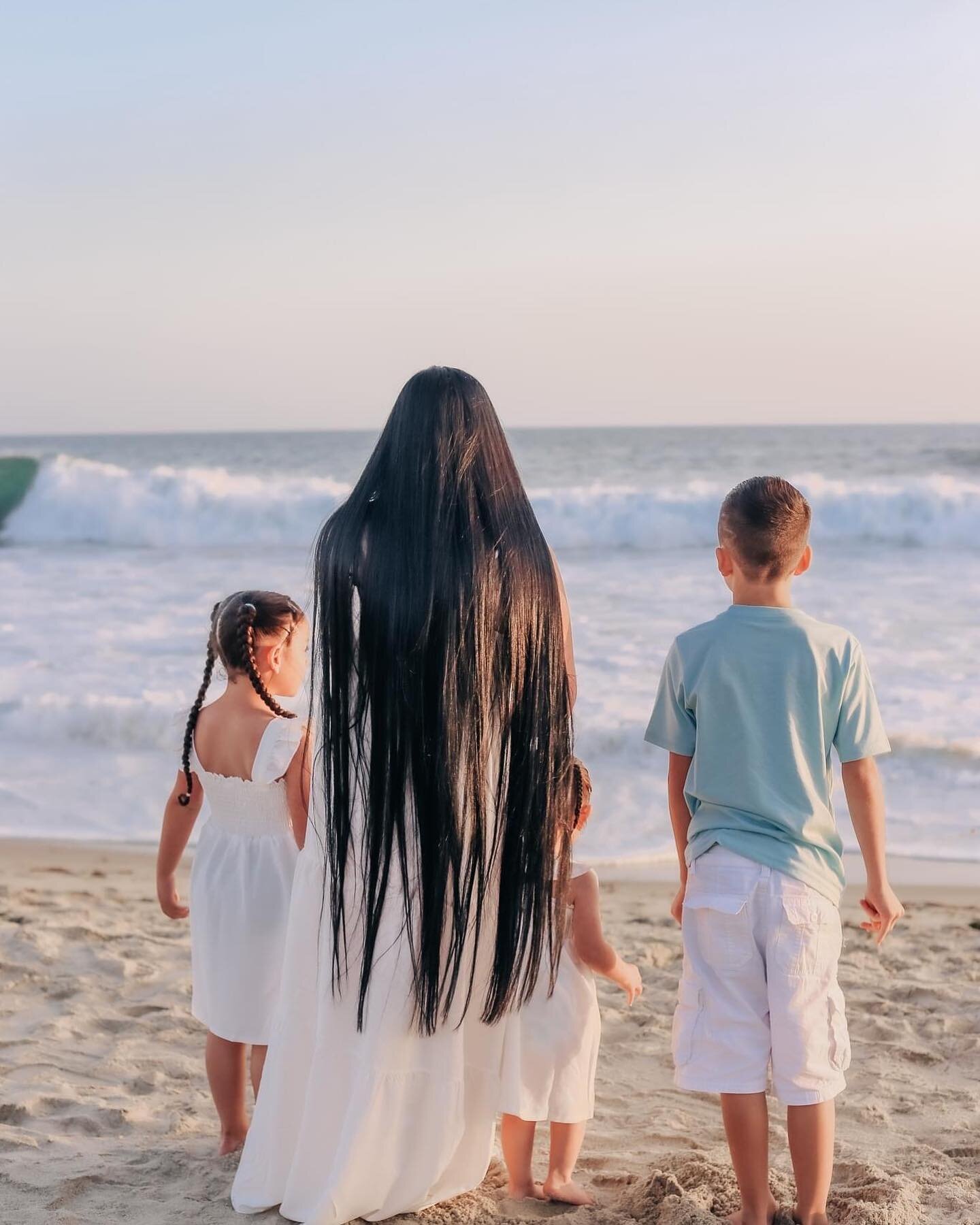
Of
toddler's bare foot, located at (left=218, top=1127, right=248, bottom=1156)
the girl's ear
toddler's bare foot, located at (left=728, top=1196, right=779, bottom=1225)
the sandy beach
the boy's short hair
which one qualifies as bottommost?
the sandy beach

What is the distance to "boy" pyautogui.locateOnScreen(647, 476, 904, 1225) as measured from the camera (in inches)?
83.7

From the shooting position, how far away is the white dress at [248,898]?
2.57 metres

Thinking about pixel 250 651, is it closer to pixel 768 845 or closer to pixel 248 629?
pixel 248 629

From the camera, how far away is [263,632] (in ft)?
8.64

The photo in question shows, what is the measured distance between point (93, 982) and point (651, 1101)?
184 cm

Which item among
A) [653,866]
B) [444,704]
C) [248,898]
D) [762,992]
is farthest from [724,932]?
[653,866]

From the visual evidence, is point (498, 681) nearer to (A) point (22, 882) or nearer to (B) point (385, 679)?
(B) point (385, 679)

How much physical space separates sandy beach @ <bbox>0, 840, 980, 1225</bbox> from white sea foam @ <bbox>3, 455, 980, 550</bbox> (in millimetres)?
10760

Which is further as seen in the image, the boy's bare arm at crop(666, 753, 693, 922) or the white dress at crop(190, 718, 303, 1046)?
the white dress at crop(190, 718, 303, 1046)

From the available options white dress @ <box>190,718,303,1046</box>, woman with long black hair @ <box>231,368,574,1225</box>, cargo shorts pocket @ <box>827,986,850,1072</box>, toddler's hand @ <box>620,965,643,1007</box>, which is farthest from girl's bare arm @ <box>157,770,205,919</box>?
cargo shorts pocket @ <box>827,986,850,1072</box>

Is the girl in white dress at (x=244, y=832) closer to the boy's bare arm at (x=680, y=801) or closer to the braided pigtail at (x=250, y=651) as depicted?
the braided pigtail at (x=250, y=651)

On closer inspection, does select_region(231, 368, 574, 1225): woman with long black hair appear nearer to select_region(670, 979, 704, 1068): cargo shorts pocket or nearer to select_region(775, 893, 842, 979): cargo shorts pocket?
select_region(670, 979, 704, 1068): cargo shorts pocket

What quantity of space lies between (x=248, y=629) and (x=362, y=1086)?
0.99m

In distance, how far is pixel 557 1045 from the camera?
2238 millimetres
